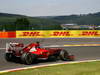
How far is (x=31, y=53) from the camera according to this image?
9578 millimetres

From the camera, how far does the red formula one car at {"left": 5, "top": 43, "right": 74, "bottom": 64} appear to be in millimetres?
9375

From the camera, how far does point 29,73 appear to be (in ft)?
24.0

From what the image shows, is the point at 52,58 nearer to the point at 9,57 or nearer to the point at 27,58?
the point at 27,58

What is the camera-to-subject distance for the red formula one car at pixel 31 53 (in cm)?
938

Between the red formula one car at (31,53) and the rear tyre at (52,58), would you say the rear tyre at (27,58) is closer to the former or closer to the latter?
the red formula one car at (31,53)

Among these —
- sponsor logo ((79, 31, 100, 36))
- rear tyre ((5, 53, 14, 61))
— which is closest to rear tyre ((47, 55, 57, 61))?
rear tyre ((5, 53, 14, 61))

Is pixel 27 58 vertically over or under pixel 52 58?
over

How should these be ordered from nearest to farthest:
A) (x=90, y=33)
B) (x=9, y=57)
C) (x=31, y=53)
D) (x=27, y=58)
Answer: (x=27, y=58)
(x=31, y=53)
(x=9, y=57)
(x=90, y=33)

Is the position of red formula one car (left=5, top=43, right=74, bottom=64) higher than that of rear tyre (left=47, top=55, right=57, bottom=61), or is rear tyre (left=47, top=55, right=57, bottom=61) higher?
red formula one car (left=5, top=43, right=74, bottom=64)

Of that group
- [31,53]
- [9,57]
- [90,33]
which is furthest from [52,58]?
[90,33]

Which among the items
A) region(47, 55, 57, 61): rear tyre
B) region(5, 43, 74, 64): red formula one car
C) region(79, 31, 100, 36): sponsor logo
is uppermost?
region(79, 31, 100, 36): sponsor logo

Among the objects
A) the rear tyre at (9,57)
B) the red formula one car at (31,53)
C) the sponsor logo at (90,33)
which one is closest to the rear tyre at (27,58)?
the red formula one car at (31,53)

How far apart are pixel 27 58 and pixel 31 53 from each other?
0.36 m

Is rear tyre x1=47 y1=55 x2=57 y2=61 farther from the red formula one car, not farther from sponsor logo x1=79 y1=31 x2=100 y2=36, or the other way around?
sponsor logo x1=79 y1=31 x2=100 y2=36
